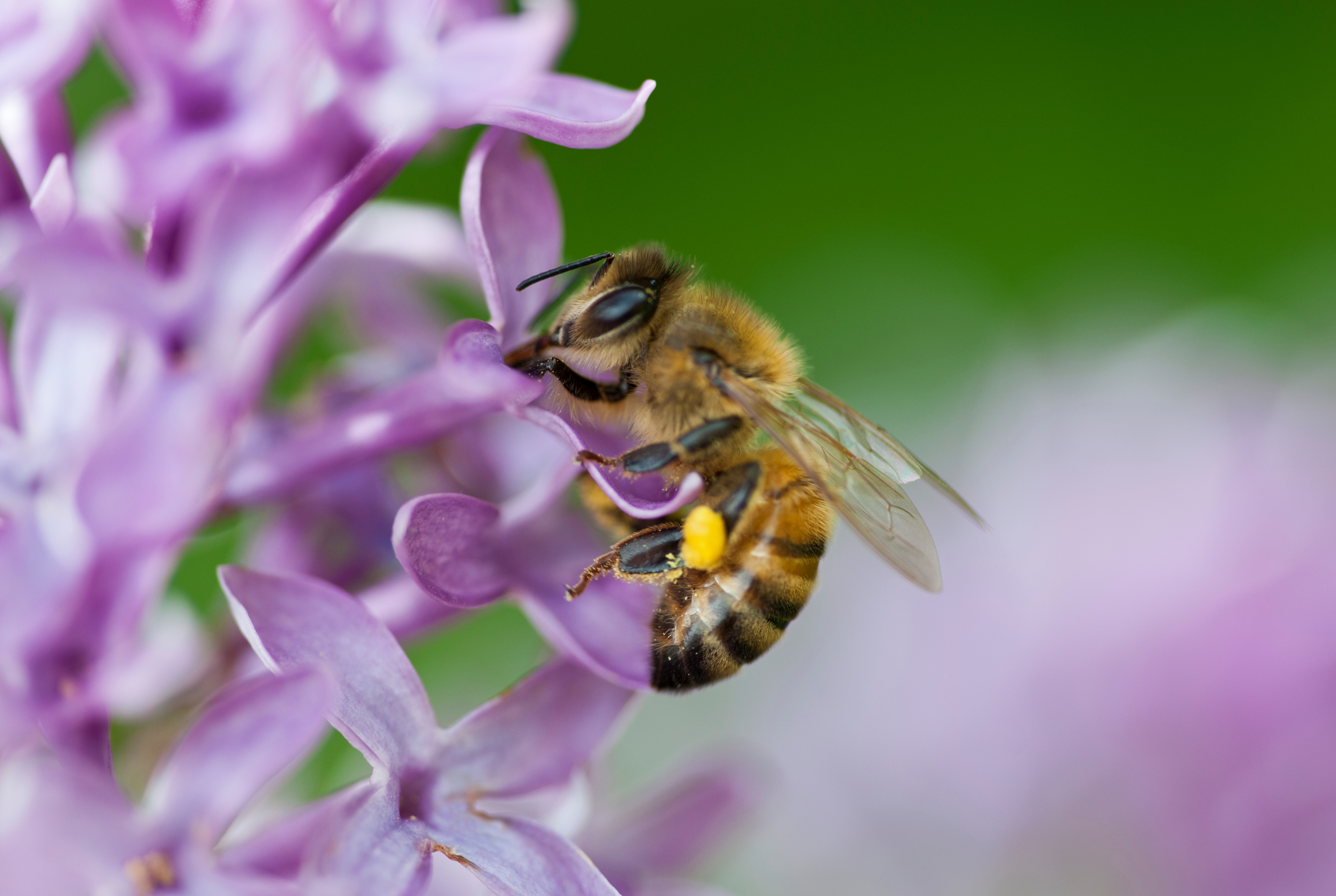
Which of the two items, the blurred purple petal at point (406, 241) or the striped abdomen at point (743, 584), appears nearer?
the striped abdomen at point (743, 584)

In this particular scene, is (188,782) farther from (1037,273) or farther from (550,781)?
(1037,273)

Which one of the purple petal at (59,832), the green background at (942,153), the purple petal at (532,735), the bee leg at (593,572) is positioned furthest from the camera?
the green background at (942,153)

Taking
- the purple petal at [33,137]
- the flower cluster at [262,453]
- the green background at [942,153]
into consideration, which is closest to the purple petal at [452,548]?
the flower cluster at [262,453]

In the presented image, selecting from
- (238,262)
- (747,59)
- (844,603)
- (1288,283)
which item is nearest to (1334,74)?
→ (1288,283)

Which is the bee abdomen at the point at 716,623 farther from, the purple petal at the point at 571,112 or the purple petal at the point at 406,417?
the purple petal at the point at 571,112

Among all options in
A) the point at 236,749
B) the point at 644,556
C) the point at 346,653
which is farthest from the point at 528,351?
the point at 236,749

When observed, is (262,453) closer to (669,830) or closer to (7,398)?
(7,398)
